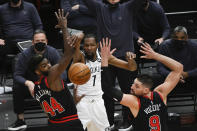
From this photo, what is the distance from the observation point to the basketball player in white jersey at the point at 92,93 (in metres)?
6.31

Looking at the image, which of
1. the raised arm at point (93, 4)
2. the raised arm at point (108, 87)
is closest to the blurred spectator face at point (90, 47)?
the raised arm at point (93, 4)

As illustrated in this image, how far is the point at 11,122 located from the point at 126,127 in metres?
1.89

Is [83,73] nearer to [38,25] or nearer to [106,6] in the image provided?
[106,6]

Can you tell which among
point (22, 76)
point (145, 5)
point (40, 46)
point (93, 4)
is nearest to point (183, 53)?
point (145, 5)

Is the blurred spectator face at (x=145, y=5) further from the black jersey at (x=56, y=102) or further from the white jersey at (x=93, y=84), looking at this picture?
the black jersey at (x=56, y=102)

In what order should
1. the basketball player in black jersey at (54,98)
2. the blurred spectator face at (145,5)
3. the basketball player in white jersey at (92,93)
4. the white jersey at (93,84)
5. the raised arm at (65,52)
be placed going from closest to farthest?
the raised arm at (65,52), the basketball player in black jersey at (54,98), the basketball player in white jersey at (92,93), the white jersey at (93,84), the blurred spectator face at (145,5)

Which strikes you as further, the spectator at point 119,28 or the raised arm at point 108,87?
the spectator at point 119,28

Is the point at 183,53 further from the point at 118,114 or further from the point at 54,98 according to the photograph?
the point at 54,98

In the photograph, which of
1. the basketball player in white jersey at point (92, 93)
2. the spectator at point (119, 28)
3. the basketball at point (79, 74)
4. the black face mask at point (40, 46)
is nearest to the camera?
the basketball at point (79, 74)

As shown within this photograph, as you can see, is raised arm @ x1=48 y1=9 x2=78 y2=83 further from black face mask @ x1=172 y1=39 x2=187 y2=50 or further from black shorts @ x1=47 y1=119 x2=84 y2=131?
black face mask @ x1=172 y1=39 x2=187 y2=50

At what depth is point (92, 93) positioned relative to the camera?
256 inches

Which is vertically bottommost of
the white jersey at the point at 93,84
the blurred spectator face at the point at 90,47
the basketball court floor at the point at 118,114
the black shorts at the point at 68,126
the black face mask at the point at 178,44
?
the basketball court floor at the point at 118,114

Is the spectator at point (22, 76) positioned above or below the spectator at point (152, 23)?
below

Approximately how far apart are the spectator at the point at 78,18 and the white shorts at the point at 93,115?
209 cm
